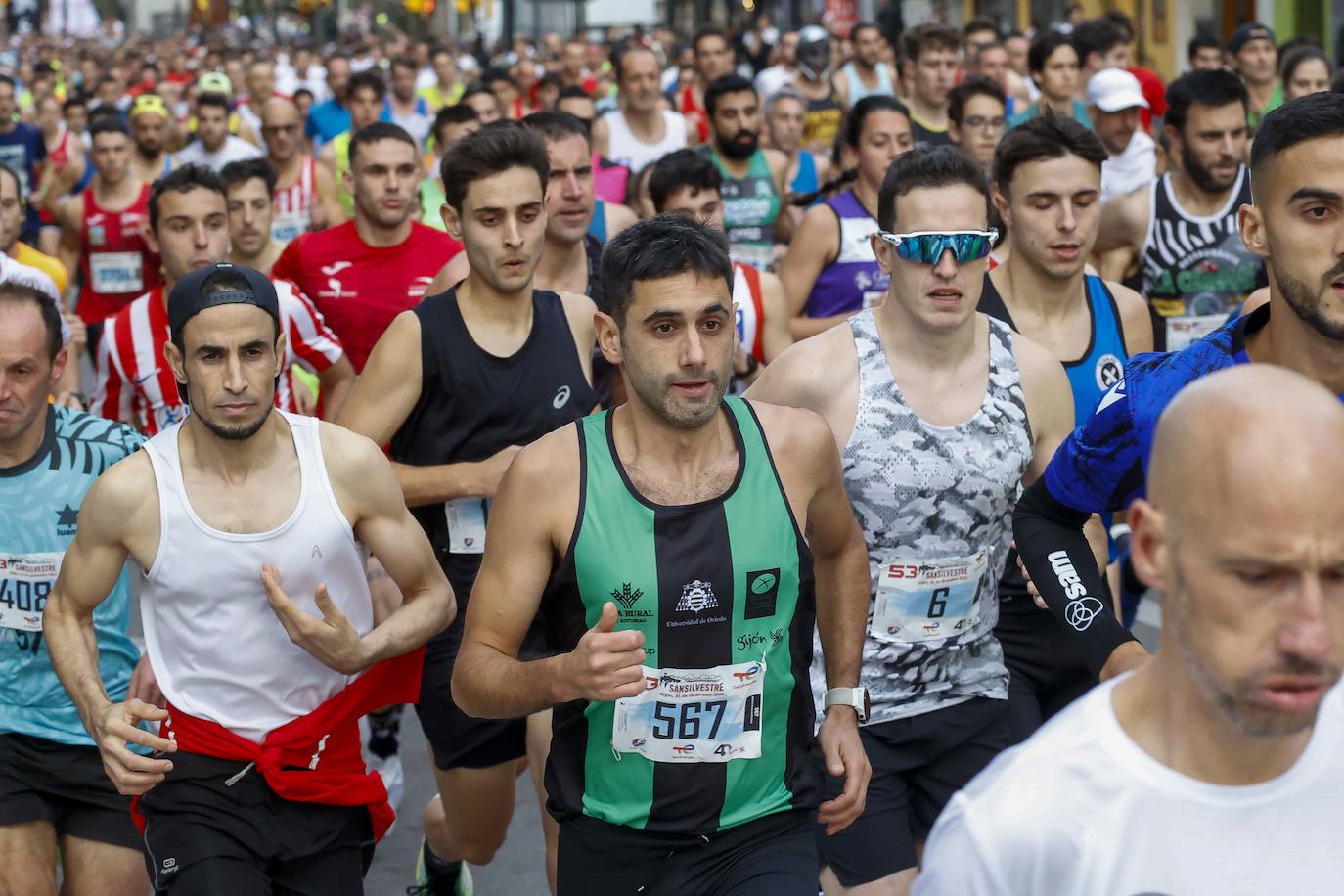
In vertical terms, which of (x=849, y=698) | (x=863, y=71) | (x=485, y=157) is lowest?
(x=849, y=698)

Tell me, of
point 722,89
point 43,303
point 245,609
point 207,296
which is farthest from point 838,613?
point 722,89

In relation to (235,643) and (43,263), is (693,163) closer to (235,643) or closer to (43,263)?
(43,263)

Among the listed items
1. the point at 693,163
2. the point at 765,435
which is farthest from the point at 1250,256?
the point at 765,435

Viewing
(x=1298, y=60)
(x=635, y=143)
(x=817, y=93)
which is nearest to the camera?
(x=1298, y=60)

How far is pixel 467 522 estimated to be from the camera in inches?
200

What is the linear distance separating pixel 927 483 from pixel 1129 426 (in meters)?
1.02

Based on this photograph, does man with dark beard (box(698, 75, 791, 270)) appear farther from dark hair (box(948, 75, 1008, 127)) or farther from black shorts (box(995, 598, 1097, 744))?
black shorts (box(995, 598, 1097, 744))

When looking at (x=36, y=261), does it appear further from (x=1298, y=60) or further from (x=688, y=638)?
(x=1298, y=60)

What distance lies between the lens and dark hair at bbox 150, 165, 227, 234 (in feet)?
22.4

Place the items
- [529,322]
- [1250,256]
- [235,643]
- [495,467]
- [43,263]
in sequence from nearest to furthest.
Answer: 1. [235,643]
2. [495,467]
3. [529,322]
4. [1250,256]
5. [43,263]

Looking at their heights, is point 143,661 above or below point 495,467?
below

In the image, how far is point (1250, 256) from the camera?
6.77m

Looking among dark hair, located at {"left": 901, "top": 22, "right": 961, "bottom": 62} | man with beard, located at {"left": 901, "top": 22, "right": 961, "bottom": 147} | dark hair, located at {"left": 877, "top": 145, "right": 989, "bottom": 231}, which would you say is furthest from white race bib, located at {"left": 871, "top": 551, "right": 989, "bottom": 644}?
dark hair, located at {"left": 901, "top": 22, "right": 961, "bottom": 62}

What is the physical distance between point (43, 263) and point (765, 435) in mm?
4810
